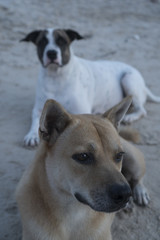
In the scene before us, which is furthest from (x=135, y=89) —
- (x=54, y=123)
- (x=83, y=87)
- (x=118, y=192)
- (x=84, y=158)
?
(x=118, y=192)

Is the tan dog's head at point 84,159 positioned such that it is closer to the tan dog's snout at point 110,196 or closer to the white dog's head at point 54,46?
the tan dog's snout at point 110,196

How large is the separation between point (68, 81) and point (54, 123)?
9.55 feet

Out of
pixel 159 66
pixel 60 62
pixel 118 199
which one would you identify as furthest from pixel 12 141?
pixel 159 66

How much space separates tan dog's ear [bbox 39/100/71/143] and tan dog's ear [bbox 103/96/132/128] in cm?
46

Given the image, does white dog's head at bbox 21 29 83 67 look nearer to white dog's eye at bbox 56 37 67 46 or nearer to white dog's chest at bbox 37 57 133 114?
white dog's eye at bbox 56 37 67 46

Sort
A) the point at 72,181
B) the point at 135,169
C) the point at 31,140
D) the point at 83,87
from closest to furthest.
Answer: the point at 72,181 → the point at 135,169 → the point at 31,140 → the point at 83,87

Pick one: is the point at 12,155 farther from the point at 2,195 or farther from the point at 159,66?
the point at 159,66

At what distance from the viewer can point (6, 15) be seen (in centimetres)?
995

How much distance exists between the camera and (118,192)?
78.1 inches

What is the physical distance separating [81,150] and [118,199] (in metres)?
0.44

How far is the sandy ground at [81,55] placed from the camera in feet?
9.73

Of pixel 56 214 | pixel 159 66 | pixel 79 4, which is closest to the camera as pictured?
pixel 56 214

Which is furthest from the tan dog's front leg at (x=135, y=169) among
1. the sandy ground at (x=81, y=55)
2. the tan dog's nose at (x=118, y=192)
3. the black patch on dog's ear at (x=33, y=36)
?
the black patch on dog's ear at (x=33, y=36)

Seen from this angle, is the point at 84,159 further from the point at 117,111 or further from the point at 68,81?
the point at 68,81
